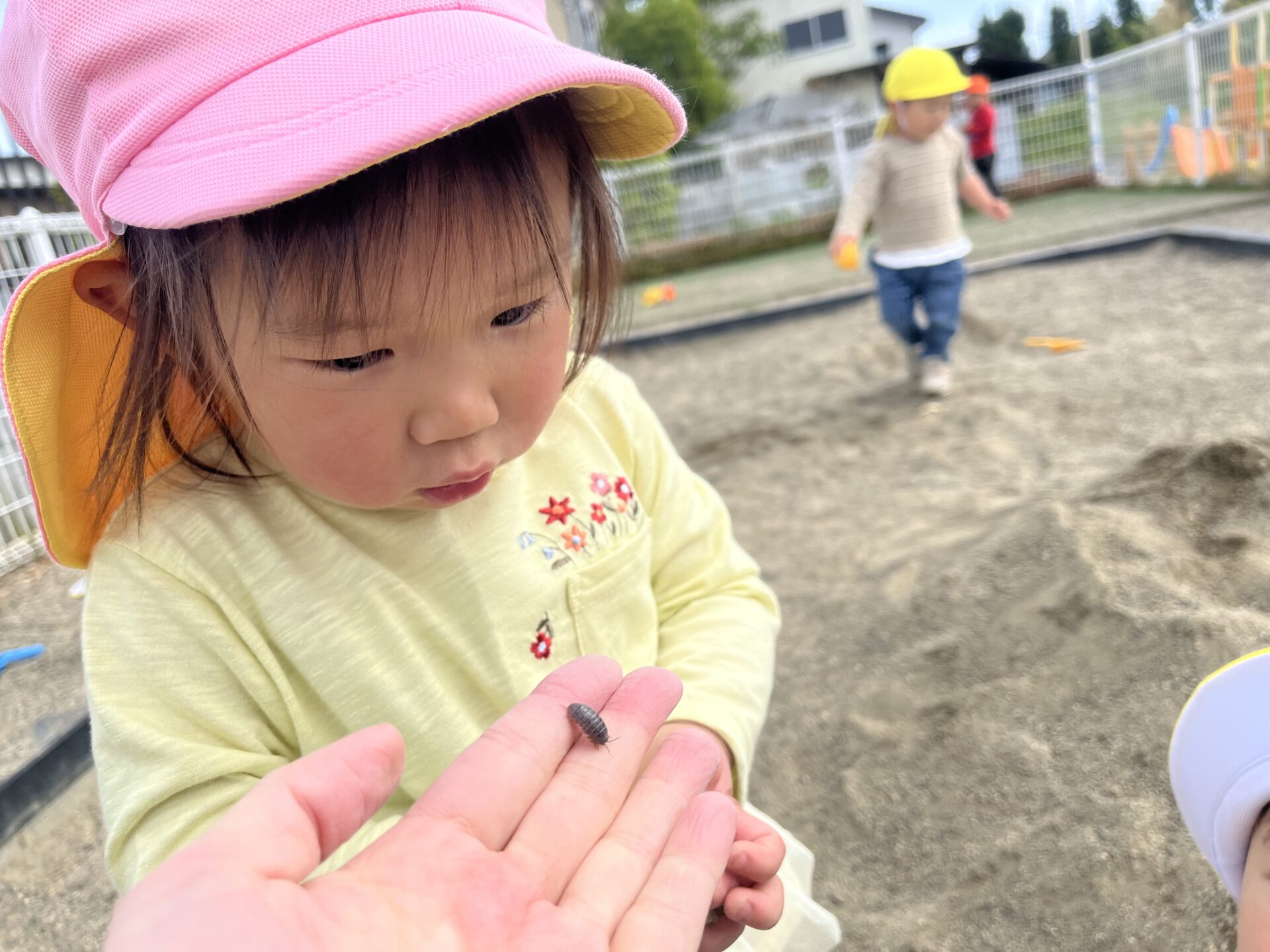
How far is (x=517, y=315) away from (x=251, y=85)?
0.31 m

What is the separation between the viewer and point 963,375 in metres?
4.81

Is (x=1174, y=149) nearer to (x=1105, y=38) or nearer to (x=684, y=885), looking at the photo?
(x=684, y=885)

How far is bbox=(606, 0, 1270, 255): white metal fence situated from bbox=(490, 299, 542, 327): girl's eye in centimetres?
965

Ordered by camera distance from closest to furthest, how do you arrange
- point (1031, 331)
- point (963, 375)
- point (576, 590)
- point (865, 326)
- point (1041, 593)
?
point (576, 590), point (1041, 593), point (963, 375), point (1031, 331), point (865, 326)

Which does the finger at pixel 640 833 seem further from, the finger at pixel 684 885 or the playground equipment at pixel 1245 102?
the playground equipment at pixel 1245 102

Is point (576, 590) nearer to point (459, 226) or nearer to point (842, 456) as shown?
point (459, 226)

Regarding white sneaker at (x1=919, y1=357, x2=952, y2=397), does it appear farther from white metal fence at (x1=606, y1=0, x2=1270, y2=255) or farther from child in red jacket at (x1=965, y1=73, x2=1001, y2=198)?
child in red jacket at (x1=965, y1=73, x2=1001, y2=198)

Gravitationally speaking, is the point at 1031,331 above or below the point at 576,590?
below

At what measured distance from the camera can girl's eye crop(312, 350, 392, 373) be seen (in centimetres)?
90

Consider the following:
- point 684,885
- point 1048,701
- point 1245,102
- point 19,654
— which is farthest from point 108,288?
point 1245,102

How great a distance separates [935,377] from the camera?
4500mm

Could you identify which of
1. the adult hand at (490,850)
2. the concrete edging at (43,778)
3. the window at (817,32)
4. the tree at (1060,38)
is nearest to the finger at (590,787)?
the adult hand at (490,850)

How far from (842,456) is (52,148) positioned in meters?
3.33

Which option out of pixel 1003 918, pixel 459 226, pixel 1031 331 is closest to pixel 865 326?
pixel 1031 331
